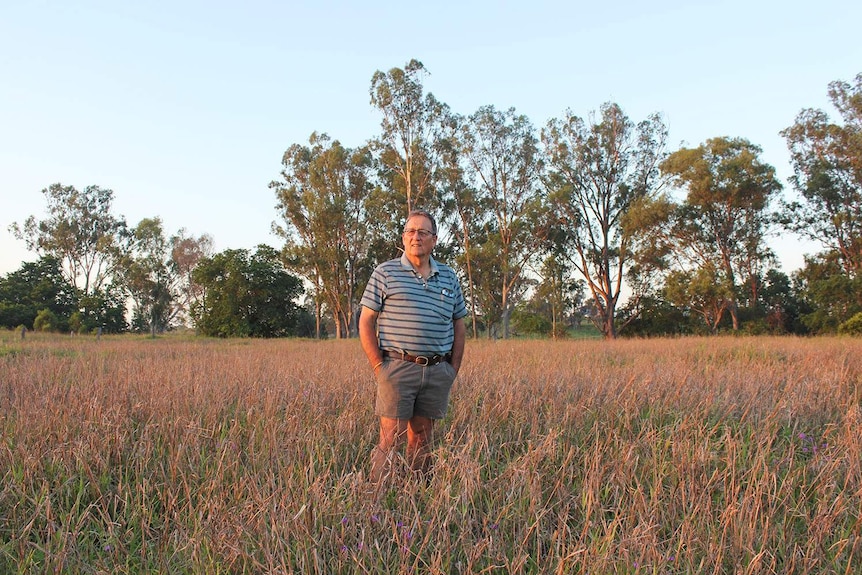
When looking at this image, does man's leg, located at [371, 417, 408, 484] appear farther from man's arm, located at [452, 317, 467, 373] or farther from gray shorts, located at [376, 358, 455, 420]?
man's arm, located at [452, 317, 467, 373]

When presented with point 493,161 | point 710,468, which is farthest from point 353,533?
point 493,161

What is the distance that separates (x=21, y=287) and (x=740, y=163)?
175 ft

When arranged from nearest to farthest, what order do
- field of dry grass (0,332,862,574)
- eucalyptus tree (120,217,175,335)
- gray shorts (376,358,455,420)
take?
field of dry grass (0,332,862,574), gray shorts (376,358,455,420), eucalyptus tree (120,217,175,335)

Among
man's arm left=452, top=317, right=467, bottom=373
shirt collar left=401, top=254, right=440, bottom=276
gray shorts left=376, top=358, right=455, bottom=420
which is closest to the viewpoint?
gray shorts left=376, top=358, right=455, bottom=420

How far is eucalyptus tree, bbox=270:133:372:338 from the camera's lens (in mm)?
35781

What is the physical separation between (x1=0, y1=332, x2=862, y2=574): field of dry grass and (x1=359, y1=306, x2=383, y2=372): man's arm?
0.69 meters

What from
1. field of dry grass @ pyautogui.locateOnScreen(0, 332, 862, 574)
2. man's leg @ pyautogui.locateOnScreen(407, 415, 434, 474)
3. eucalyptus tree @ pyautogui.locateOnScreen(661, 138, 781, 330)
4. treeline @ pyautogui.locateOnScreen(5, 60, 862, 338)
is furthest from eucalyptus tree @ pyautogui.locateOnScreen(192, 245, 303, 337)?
man's leg @ pyautogui.locateOnScreen(407, 415, 434, 474)

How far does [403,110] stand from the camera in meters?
31.5

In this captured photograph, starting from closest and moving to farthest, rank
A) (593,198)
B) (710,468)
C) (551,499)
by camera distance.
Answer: (551,499)
(710,468)
(593,198)

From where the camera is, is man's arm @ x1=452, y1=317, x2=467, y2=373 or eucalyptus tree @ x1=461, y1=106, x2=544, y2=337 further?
eucalyptus tree @ x1=461, y1=106, x2=544, y2=337

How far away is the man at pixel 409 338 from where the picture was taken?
3.28 metres

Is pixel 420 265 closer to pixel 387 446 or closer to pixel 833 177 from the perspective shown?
pixel 387 446

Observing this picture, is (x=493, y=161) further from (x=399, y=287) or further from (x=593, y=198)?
(x=399, y=287)

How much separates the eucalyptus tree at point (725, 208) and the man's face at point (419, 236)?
3061 centimetres
